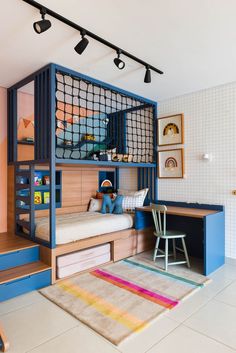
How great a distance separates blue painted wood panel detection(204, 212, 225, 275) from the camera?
2.95 meters

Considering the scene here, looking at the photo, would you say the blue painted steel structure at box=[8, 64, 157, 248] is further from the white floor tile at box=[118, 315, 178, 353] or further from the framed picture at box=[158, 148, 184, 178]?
the white floor tile at box=[118, 315, 178, 353]

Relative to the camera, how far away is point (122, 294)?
2482 mm

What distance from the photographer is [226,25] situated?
82.0 inches

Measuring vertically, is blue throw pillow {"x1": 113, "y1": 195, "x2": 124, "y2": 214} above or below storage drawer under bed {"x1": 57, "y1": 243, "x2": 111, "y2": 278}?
above

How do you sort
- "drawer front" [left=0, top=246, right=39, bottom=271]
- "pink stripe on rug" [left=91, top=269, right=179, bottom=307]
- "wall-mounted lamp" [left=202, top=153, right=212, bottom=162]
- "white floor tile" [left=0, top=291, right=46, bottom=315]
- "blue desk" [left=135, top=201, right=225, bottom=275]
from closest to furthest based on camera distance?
1. "white floor tile" [left=0, top=291, right=46, bottom=315]
2. "pink stripe on rug" [left=91, top=269, right=179, bottom=307]
3. "drawer front" [left=0, top=246, right=39, bottom=271]
4. "blue desk" [left=135, top=201, right=225, bottom=275]
5. "wall-mounted lamp" [left=202, top=153, right=212, bottom=162]

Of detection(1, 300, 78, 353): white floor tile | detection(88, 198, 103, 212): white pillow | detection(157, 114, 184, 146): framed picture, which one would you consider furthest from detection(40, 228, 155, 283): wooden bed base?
detection(157, 114, 184, 146): framed picture

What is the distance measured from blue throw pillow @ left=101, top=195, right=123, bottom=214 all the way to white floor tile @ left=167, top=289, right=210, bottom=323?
5.75ft

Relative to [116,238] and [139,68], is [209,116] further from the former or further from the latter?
[116,238]

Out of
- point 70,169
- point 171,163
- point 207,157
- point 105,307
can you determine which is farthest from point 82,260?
point 207,157

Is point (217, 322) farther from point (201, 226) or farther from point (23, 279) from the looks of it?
point (23, 279)

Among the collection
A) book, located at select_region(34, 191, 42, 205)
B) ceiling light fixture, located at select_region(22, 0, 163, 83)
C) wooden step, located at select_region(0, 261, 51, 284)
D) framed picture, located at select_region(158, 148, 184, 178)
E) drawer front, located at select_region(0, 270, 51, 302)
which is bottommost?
drawer front, located at select_region(0, 270, 51, 302)

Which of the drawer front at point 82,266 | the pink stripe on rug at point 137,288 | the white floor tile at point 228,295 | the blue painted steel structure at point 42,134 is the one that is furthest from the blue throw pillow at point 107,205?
the white floor tile at point 228,295

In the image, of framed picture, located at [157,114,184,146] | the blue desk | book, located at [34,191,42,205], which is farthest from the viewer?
framed picture, located at [157,114,184,146]

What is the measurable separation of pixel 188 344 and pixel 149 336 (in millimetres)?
288
